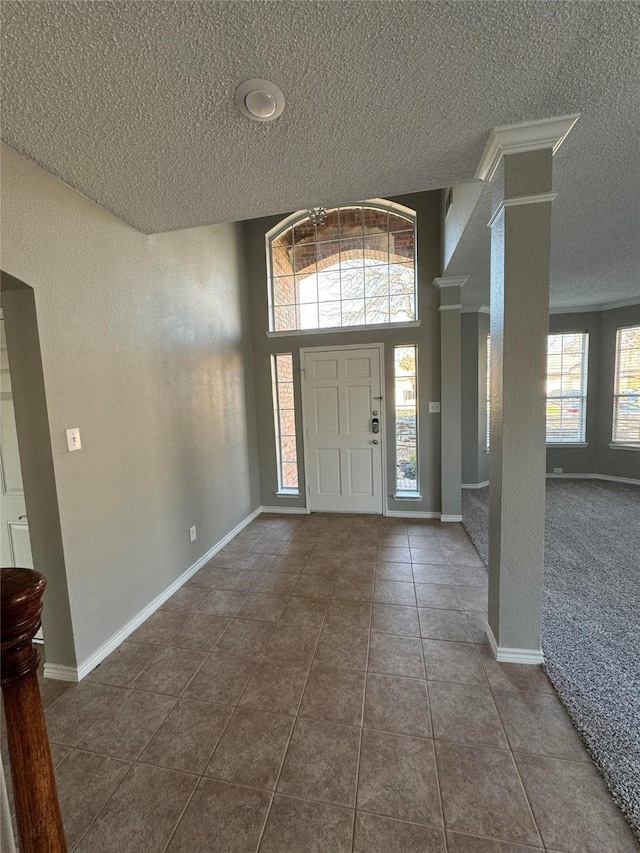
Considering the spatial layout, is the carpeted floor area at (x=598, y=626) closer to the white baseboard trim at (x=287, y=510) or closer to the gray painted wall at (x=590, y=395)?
the gray painted wall at (x=590, y=395)

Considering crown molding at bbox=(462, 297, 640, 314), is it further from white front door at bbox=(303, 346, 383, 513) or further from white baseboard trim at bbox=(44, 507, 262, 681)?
white baseboard trim at bbox=(44, 507, 262, 681)

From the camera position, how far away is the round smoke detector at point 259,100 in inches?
52.3

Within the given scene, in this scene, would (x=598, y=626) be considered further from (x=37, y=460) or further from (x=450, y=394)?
(x=37, y=460)

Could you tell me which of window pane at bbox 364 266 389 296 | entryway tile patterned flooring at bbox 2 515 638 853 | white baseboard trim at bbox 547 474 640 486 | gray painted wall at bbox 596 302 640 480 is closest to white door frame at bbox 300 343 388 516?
window pane at bbox 364 266 389 296

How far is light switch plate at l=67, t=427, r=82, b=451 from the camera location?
1897 mm

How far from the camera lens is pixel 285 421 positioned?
437cm

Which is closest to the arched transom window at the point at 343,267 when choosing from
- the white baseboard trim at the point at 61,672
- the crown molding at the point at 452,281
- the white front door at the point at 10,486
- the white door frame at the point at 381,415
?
the white door frame at the point at 381,415

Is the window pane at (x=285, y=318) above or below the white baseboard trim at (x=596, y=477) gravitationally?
above

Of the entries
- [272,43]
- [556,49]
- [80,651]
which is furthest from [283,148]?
[80,651]

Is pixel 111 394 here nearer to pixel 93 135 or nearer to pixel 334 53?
pixel 93 135

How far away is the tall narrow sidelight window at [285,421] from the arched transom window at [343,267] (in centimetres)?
43

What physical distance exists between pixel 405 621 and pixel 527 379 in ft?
5.22

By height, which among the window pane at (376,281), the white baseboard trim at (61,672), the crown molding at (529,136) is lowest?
the white baseboard trim at (61,672)

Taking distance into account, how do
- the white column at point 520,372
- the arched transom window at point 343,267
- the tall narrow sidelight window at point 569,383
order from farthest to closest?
the tall narrow sidelight window at point 569,383 < the arched transom window at point 343,267 < the white column at point 520,372
